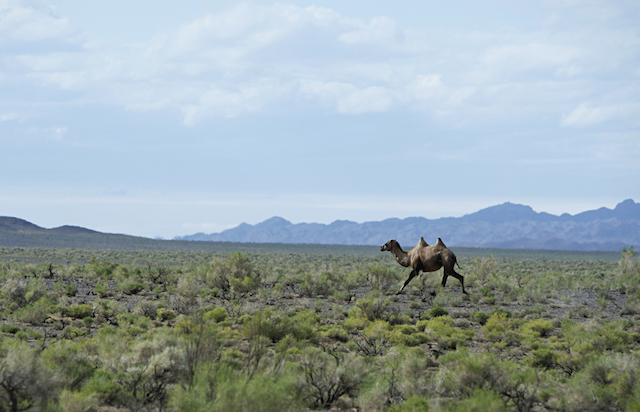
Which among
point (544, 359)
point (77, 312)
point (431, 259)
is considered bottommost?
point (544, 359)

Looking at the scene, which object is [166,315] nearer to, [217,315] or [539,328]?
[217,315]

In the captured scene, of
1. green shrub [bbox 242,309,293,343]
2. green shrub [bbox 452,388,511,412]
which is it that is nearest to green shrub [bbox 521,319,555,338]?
green shrub [bbox 242,309,293,343]

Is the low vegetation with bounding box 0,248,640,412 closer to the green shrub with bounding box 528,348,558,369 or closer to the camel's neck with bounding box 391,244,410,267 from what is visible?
the green shrub with bounding box 528,348,558,369

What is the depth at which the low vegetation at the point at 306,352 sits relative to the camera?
8047 mm

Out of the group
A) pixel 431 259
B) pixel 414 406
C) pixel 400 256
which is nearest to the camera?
pixel 414 406

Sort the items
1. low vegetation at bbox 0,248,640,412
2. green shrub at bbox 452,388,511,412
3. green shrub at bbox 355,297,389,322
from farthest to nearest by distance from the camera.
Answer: green shrub at bbox 355,297,389,322, low vegetation at bbox 0,248,640,412, green shrub at bbox 452,388,511,412

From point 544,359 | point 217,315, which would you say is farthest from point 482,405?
point 217,315

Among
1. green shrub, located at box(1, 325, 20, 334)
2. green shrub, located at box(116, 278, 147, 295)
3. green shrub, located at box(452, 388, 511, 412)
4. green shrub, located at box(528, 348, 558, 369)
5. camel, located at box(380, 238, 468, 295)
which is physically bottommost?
green shrub, located at box(528, 348, 558, 369)

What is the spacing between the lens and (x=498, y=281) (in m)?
30.5

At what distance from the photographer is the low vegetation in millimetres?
8047

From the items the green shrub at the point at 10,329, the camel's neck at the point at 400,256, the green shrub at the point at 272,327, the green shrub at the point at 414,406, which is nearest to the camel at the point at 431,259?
the camel's neck at the point at 400,256

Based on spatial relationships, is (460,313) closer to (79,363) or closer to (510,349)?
(510,349)

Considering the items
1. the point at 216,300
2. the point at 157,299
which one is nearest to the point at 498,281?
the point at 216,300

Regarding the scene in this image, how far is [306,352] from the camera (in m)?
10.4
